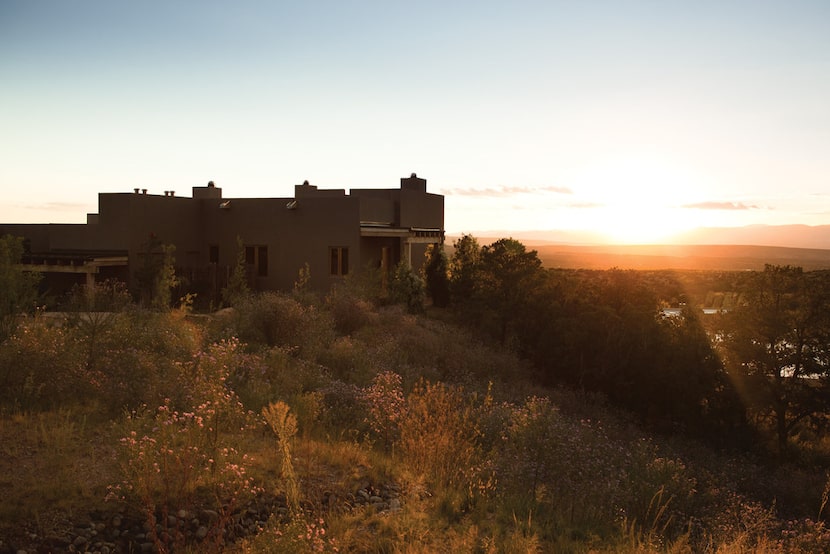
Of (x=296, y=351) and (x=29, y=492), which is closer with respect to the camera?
(x=29, y=492)

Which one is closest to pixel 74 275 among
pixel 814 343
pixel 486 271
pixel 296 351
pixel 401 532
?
pixel 296 351

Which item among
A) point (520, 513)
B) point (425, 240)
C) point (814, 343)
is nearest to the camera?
point (520, 513)

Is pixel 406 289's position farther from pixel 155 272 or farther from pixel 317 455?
pixel 317 455

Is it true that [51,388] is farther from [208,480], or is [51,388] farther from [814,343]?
[814,343]

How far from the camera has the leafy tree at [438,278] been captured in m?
29.7

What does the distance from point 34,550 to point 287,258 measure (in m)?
20.4

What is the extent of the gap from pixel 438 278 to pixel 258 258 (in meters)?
8.70

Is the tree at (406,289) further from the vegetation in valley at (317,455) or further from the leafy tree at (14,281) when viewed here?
the leafy tree at (14,281)

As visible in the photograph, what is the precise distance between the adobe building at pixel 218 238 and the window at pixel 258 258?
0.13 ft

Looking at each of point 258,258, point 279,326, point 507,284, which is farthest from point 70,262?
point 507,284

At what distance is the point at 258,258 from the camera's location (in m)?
25.2

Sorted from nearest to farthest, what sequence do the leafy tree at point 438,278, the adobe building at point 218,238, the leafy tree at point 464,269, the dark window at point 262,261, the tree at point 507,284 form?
the adobe building at point 218,238 < the tree at point 507,284 < the dark window at point 262,261 < the leafy tree at point 464,269 < the leafy tree at point 438,278

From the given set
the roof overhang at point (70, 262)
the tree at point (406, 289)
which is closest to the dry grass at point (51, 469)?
the roof overhang at point (70, 262)

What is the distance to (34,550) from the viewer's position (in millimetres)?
4602
